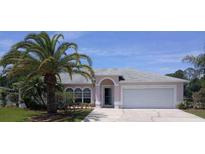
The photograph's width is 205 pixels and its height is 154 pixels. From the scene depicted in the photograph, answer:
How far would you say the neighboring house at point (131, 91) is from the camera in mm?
29641

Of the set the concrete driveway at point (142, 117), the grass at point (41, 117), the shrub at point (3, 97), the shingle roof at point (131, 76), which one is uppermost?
the shingle roof at point (131, 76)

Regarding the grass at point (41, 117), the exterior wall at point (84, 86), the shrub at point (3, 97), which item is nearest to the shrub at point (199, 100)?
the exterior wall at point (84, 86)

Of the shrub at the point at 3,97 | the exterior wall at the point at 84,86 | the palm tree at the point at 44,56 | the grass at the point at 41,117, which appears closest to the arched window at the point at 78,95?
the exterior wall at the point at 84,86

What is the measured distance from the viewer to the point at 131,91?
99.7 ft

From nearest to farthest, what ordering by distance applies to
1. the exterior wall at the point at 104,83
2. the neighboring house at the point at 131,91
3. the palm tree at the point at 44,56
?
the palm tree at the point at 44,56, the neighboring house at the point at 131,91, the exterior wall at the point at 104,83

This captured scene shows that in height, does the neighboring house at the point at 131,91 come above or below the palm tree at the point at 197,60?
below

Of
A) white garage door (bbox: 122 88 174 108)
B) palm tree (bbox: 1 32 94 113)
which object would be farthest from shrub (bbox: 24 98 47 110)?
white garage door (bbox: 122 88 174 108)

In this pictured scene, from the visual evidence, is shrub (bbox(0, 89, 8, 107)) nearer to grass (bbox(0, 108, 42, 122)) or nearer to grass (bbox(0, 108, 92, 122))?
grass (bbox(0, 108, 42, 122))

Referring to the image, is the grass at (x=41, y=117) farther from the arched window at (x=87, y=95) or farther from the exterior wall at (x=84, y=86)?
the arched window at (x=87, y=95)

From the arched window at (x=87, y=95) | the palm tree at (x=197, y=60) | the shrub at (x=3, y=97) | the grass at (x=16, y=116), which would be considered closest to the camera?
the grass at (x=16, y=116)

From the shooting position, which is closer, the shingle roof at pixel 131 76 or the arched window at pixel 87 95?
the shingle roof at pixel 131 76

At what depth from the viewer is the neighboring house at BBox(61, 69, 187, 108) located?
97.2ft

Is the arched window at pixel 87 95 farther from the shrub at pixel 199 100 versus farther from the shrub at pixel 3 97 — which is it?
the shrub at pixel 199 100
